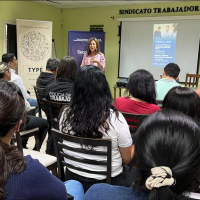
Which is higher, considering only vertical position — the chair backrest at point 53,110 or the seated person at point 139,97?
the seated person at point 139,97

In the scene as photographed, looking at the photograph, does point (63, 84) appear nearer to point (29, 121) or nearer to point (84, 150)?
point (29, 121)

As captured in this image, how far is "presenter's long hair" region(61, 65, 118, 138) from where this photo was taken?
4.33 ft

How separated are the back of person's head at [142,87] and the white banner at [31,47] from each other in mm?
3531

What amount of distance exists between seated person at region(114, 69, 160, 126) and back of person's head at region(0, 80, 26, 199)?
109 cm

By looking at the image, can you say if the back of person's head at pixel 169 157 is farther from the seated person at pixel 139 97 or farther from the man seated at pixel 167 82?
the man seated at pixel 167 82

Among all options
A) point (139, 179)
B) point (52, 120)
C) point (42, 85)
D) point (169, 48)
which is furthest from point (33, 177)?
point (169, 48)

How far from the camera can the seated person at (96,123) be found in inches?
51.8

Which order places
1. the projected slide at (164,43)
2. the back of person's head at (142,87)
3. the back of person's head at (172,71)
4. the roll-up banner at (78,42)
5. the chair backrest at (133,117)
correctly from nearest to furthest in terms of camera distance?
the chair backrest at (133,117) < the back of person's head at (142,87) < the back of person's head at (172,71) < the projected slide at (164,43) < the roll-up banner at (78,42)

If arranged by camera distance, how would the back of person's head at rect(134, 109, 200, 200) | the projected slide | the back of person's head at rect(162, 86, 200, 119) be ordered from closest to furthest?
the back of person's head at rect(134, 109, 200, 200)
the back of person's head at rect(162, 86, 200, 119)
the projected slide

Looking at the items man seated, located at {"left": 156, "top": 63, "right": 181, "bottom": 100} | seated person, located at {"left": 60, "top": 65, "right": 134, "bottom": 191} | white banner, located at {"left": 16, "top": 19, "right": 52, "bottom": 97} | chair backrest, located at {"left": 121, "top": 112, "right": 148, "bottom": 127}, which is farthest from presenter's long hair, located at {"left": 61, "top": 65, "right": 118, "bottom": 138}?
white banner, located at {"left": 16, "top": 19, "right": 52, "bottom": 97}

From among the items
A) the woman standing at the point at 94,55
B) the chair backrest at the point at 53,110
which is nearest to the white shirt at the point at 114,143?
the chair backrest at the point at 53,110

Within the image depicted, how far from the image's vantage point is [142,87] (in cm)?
197

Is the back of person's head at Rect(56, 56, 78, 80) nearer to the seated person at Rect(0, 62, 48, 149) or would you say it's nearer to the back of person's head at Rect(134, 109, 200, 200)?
the seated person at Rect(0, 62, 48, 149)

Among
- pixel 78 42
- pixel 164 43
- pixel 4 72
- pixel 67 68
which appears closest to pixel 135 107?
pixel 67 68
